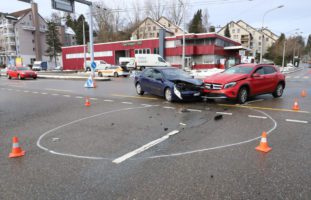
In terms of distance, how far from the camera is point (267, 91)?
10258 mm

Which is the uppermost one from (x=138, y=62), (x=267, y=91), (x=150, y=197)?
(x=138, y=62)

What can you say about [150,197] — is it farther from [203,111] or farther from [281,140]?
[203,111]

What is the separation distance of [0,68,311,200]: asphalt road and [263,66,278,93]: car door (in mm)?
2693

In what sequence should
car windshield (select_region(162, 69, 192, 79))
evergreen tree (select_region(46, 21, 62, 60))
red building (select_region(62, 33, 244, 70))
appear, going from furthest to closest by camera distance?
evergreen tree (select_region(46, 21, 62, 60)) → red building (select_region(62, 33, 244, 70)) → car windshield (select_region(162, 69, 192, 79))

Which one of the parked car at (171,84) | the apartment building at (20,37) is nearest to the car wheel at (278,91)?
the parked car at (171,84)

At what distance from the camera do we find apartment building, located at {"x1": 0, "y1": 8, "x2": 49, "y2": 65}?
7012 centimetres

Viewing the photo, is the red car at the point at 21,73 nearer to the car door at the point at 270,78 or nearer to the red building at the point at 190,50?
the red building at the point at 190,50

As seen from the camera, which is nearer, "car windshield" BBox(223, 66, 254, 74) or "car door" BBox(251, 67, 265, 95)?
"car door" BBox(251, 67, 265, 95)

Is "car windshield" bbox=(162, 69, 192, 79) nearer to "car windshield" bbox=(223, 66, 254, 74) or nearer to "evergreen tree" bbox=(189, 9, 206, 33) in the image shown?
"car windshield" bbox=(223, 66, 254, 74)

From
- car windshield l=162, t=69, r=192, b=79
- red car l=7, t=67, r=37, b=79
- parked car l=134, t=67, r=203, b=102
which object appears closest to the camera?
parked car l=134, t=67, r=203, b=102

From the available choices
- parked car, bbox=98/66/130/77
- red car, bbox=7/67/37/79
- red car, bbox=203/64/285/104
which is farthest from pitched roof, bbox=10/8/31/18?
red car, bbox=203/64/285/104

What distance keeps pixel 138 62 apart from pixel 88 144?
31553mm

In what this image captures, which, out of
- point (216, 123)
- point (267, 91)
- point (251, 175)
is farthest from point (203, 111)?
point (251, 175)

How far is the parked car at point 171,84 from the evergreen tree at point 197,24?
73874 mm
